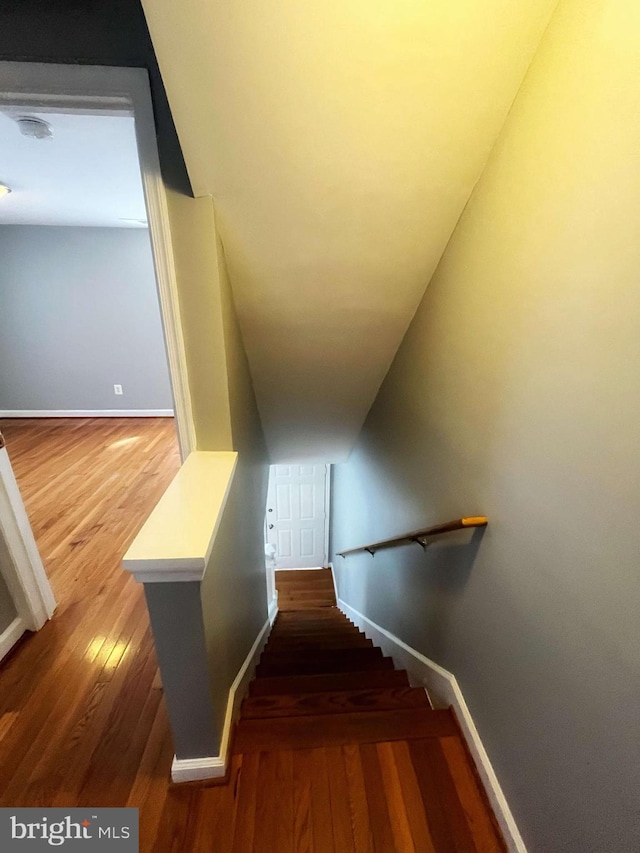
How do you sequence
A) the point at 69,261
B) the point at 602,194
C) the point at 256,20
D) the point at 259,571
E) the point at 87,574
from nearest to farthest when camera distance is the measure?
the point at 602,194, the point at 256,20, the point at 87,574, the point at 259,571, the point at 69,261

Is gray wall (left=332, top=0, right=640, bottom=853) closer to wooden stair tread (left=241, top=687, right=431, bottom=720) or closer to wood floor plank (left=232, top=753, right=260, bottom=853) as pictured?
wooden stair tread (left=241, top=687, right=431, bottom=720)

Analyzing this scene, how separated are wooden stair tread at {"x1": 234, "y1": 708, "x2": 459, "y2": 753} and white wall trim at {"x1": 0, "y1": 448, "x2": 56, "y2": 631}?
42.0 inches

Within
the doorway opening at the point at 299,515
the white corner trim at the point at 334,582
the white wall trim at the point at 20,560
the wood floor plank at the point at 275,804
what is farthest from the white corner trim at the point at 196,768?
the doorway opening at the point at 299,515

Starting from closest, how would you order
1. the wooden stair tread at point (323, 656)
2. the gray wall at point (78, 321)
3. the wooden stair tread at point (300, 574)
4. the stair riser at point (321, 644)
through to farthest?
the wooden stair tread at point (323, 656) < the stair riser at point (321, 644) < the gray wall at point (78, 321) < the wooden stair tread at point (300, 574)

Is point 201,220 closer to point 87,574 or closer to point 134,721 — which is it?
point 134,721

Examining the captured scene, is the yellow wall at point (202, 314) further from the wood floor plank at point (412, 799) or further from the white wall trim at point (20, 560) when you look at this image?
the wood floor plank at point (412, 799)

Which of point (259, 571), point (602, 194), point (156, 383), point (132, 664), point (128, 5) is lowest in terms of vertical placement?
point (259, 571)

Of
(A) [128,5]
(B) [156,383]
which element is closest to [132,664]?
(A) [128,5]

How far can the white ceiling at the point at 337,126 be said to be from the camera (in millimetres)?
870

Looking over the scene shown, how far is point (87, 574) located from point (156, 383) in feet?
9.81

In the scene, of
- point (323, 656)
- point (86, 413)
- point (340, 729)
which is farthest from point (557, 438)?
point (86, 413)

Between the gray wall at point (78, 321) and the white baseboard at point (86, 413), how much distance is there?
5cm

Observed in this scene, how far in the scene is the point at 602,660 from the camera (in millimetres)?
768

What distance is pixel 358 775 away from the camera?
1.22 meters
